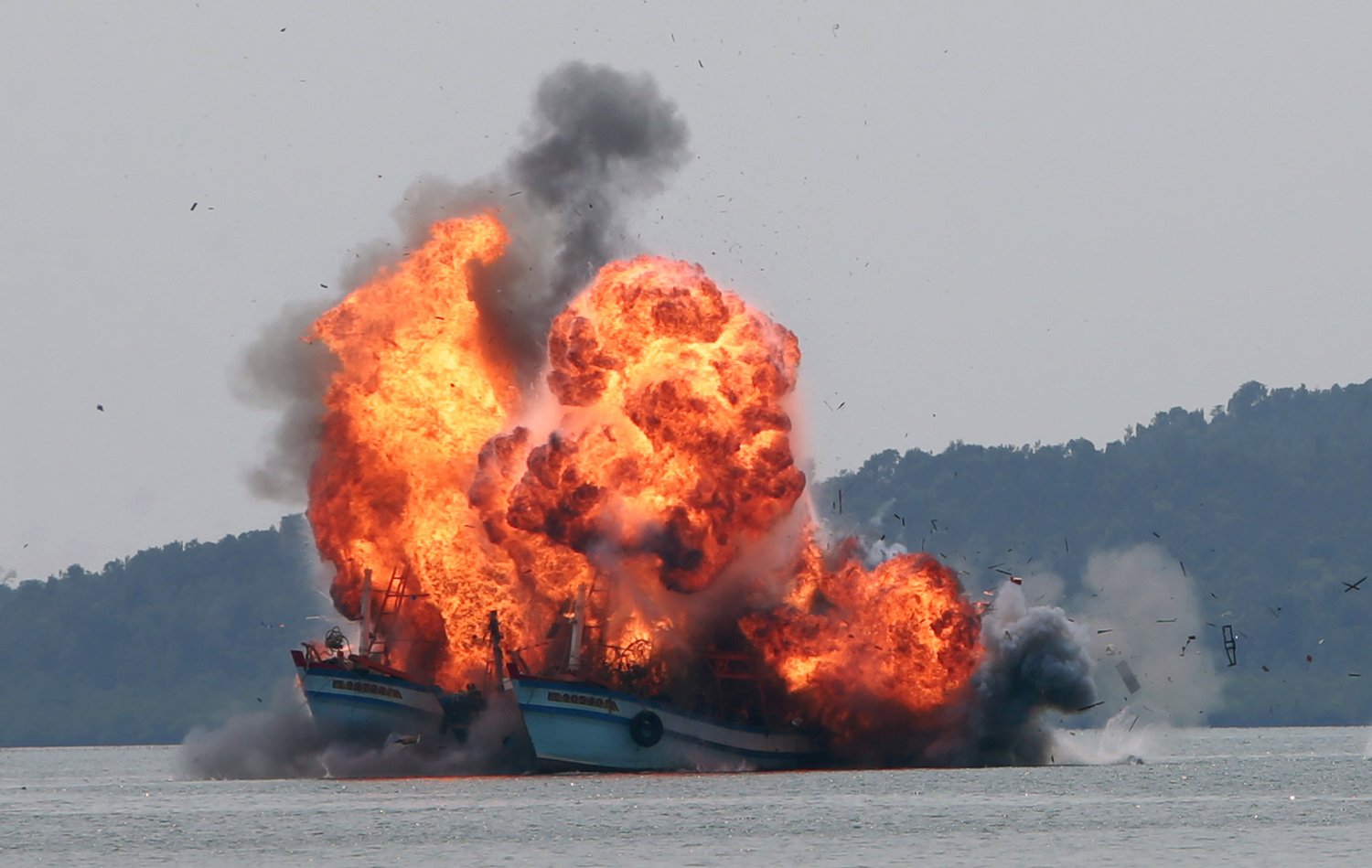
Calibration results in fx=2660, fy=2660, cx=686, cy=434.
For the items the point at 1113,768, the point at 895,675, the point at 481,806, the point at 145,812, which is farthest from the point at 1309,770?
the point at 145,812

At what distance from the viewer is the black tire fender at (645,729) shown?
139 meters

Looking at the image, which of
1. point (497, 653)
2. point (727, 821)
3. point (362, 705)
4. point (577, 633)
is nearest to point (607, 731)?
point (577, 633)

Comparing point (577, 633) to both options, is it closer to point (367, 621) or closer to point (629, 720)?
point (629, 720)

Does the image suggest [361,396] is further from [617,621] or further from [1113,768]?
[1113,768]

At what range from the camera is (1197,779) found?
502ft

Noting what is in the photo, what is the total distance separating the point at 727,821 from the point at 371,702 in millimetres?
33891

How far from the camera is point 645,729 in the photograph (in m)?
139

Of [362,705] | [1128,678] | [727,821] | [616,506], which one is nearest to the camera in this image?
[727,821]

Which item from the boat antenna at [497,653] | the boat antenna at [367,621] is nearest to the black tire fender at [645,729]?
the boat antenna at [497,653]

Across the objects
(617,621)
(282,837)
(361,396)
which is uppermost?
(361,396)

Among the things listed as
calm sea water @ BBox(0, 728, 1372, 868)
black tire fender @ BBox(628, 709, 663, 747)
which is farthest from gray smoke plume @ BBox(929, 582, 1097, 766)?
black tire fender @ BBox(628, 709, 663, 747)

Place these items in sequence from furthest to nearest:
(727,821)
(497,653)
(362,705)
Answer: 1. (362,705)
2. (497,653)
3. (727,821)

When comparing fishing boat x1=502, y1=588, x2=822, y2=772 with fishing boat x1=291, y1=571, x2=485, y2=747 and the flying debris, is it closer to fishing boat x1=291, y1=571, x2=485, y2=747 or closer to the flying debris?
fishing boat x1=291, y1=571, x2=485, y2=747

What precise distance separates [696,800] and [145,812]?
29.1m
